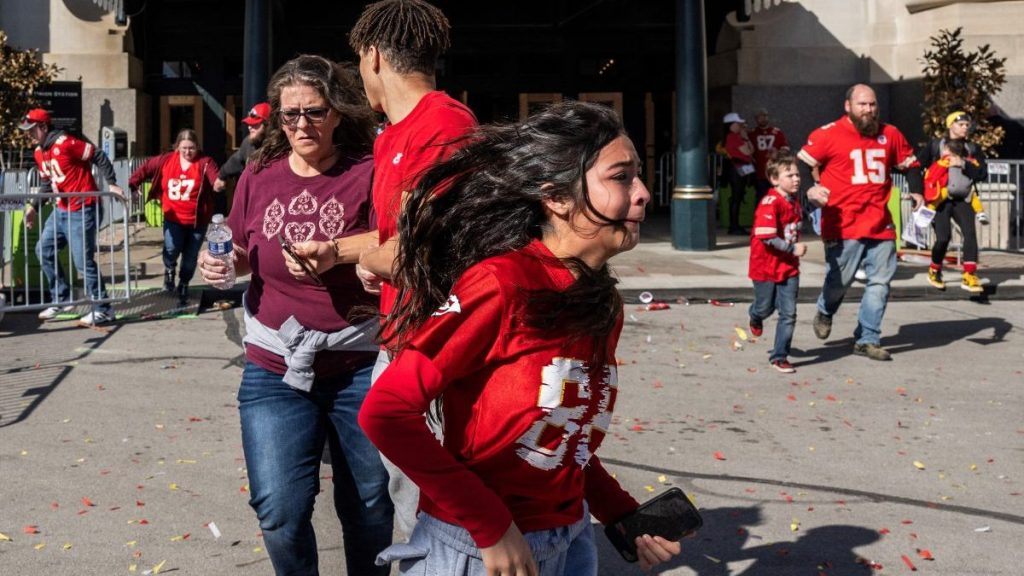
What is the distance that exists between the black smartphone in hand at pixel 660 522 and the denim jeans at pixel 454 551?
17 cm

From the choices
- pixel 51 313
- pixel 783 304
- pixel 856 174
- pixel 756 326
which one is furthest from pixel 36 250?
pixel 856 174

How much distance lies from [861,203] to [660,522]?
24.3 feet

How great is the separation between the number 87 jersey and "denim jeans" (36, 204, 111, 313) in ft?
20.9

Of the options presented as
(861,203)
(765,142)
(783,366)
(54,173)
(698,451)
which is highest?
(765,142)

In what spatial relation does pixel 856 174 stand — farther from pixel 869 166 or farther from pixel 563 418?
pixel 563 418

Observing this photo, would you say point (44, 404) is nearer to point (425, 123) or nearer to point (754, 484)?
point (754, 484)

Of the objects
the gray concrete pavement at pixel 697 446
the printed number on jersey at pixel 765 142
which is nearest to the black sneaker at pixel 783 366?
the gray concrete pavement at pixel 697 446

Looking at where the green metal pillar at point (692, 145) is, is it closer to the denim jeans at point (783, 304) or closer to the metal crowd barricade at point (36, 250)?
the metal crowd barricade at point (36, 250)

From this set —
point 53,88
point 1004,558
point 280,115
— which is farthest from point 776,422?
point 53,88

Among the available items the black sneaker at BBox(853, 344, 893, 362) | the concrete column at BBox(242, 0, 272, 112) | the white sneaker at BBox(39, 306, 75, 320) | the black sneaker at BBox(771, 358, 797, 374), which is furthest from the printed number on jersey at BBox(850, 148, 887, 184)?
the concrete column at BBox(242, 0, 272, 112)

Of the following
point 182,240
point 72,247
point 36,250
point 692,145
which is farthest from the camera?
point 692,145

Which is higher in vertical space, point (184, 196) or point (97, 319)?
point (184, 196)

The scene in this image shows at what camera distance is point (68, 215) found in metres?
12.1

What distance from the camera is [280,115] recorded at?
165 inches
